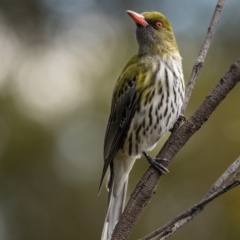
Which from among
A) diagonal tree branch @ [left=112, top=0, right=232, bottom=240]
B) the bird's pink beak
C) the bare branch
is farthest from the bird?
diagonal tree branch @ [left=112, top=0, right=232, bottom=240]

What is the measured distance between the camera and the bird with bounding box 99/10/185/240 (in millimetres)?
4410

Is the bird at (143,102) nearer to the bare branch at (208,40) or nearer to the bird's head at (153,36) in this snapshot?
the bird's head at (153,36)

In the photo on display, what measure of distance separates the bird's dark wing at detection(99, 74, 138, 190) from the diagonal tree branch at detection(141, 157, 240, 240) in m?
1.50

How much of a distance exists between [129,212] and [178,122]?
4.12 feet

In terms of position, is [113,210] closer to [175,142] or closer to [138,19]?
[175,142]

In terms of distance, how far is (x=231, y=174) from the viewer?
308 cm

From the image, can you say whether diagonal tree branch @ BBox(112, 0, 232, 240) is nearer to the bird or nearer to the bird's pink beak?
the bird

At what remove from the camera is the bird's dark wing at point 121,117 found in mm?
4555

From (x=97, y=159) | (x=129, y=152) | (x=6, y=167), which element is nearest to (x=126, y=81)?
(x=129, y=152)

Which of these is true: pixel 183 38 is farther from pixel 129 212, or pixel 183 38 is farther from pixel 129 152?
pixel 129 212

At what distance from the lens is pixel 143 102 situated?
4.50 m

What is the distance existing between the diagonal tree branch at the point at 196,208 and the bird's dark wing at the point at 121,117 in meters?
1.50

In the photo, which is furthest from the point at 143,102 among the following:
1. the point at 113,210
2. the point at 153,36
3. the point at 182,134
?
the point at 182,134

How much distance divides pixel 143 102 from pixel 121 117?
230mm
